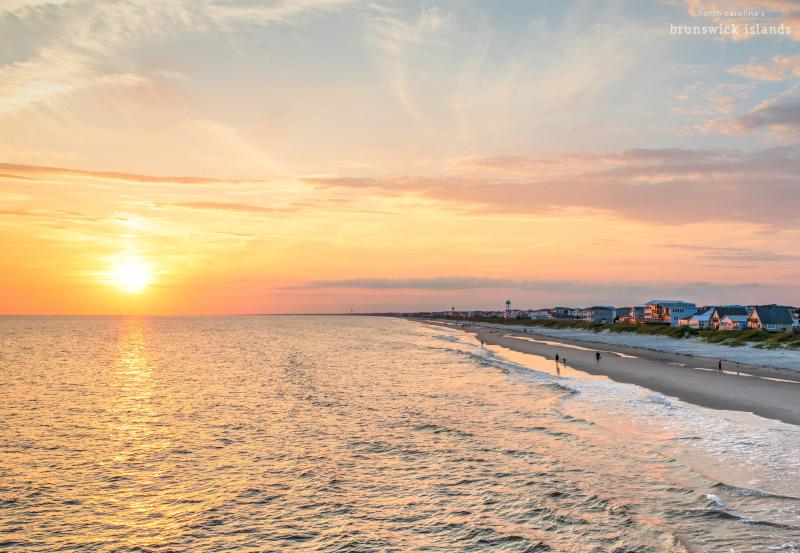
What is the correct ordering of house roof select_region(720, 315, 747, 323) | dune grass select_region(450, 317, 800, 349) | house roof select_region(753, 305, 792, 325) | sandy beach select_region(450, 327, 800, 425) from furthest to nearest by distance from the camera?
house roof select_region(720, 315, 747, 323), house roof select_region(753, 305, 792, 325), dune grass select_region(450, 317, 800, 349), sandy beach select_region(450, 327, 800, 425)

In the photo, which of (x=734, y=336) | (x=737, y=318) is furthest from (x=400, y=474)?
(x=737, y=318)

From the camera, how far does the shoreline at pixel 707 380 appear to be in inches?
1571

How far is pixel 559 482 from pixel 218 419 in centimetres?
2632

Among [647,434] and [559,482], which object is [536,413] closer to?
[647,434]

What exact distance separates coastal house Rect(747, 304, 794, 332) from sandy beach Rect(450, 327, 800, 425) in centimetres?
6404

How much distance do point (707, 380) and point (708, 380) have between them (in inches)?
4.0

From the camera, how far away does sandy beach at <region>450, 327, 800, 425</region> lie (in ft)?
131

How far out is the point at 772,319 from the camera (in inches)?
5217

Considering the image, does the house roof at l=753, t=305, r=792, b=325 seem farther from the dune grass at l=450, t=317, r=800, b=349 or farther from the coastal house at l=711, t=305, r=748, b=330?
the dune grass at l=450, t=317, r=800, b=349

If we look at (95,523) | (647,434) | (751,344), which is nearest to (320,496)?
(95,523)

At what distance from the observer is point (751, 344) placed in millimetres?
87938

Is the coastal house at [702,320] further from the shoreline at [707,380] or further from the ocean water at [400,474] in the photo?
the ocean water at [400,474]

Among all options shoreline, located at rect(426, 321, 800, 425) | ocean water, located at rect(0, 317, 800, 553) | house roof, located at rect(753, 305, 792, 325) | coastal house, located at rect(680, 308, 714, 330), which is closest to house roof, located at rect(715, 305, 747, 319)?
coastal house, located at rect(680, 308, 714, 330)

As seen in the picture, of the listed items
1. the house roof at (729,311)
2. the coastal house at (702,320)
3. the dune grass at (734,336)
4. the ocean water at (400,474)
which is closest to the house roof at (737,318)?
the house roof at (729,311)
